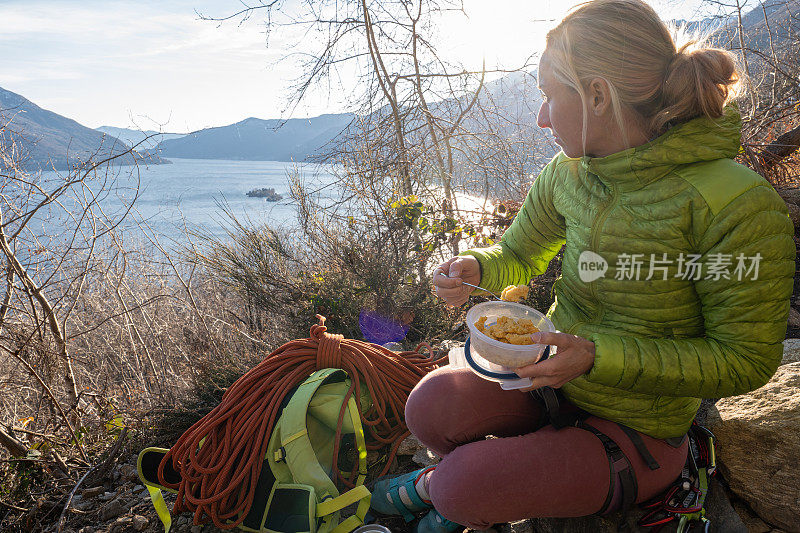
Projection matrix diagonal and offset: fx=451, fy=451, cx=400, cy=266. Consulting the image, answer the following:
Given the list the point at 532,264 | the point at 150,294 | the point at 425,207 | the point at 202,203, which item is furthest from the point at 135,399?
the point at 202,203

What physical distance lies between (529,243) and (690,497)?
37.2 inches

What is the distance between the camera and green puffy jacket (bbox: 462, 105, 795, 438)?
3.58 feet

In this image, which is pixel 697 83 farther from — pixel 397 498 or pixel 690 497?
pixel 397 498

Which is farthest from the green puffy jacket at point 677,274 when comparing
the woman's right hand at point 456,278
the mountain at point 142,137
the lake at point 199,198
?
the lake at point 199,198

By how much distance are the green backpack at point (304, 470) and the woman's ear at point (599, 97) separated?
1.33m

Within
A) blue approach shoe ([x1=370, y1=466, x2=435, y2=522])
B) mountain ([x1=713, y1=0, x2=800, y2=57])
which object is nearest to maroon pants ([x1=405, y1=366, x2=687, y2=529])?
blue approach shoe ([x1=370, y1=466, x2=435, y2=522])

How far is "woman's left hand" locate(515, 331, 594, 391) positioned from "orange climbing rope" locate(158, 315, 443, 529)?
90 centimetres

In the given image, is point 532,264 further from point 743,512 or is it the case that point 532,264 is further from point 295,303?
point 295,303

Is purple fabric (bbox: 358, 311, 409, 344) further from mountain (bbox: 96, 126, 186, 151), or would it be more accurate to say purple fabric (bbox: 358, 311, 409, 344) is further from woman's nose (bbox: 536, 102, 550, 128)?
woman's nose (bbox: 536, 102, 550, 128)

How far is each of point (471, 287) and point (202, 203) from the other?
21.7 m

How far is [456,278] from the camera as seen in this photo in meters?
1.60

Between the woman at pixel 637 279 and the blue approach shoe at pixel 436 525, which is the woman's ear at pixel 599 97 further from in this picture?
the blue approach shoe at pixel 436 525

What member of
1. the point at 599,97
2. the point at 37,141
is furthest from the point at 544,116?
the point at 37,141

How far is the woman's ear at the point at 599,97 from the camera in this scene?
1.21m
